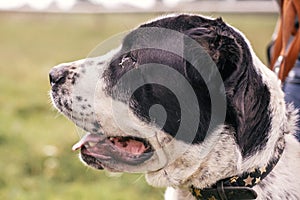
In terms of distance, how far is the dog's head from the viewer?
224cm

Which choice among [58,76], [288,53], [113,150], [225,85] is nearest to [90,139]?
[113,150]

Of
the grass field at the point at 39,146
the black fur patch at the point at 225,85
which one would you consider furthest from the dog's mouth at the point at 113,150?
the grass field at the point at 39,146

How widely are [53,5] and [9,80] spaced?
11.5 ft

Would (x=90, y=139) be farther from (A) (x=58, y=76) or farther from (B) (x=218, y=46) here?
(B) (x=218, y=46)

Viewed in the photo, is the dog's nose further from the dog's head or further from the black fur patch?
the black fur patch

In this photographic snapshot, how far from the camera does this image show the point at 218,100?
223 centimetres

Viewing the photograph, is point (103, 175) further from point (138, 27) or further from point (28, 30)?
point (28, 30)

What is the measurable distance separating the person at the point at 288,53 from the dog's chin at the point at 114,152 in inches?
28.3

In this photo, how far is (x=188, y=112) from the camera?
228cm

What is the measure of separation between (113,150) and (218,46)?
1.72 feet

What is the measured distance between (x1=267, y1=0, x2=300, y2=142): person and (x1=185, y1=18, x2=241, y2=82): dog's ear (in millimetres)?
554

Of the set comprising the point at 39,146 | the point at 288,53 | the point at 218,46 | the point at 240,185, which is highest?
the point at 218,46

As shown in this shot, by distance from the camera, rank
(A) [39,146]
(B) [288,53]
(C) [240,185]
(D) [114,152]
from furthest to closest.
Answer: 1. (A) [39,146]
2. (B) [288,53]
3. (D) [114,152]
4. (C) [240,185]

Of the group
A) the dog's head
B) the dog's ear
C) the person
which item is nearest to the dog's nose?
the dog's head
